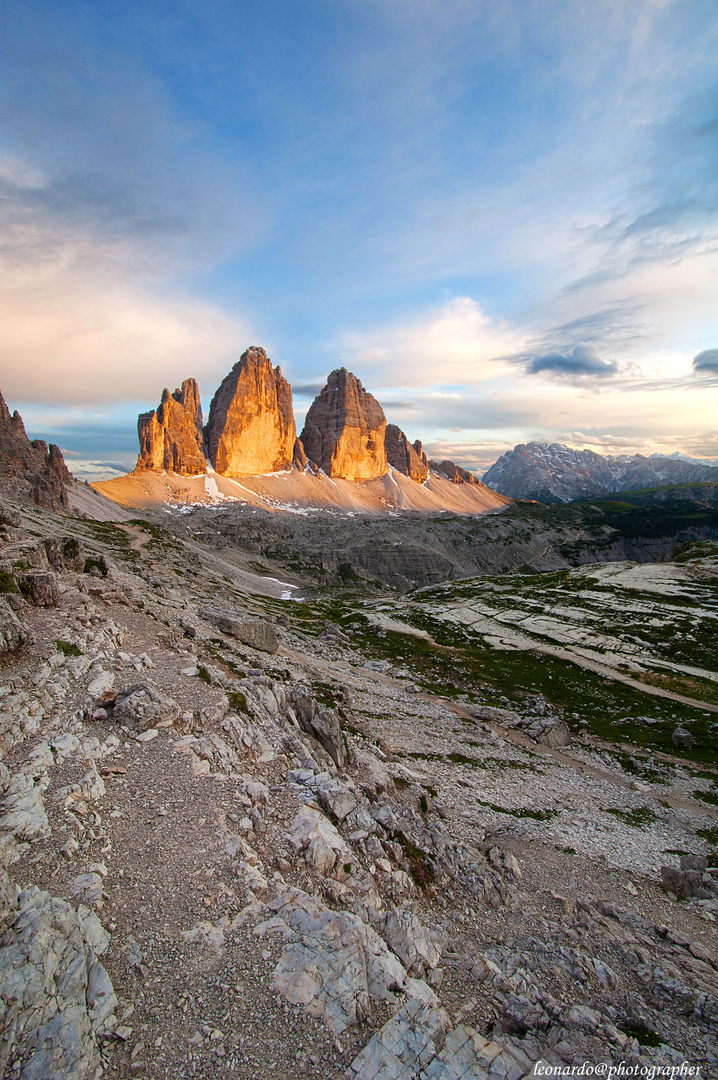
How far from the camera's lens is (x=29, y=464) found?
117m

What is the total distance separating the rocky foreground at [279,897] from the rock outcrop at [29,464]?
90.4 meters

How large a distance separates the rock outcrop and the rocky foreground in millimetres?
90372

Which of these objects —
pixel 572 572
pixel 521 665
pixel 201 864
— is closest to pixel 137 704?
pixel 201 864

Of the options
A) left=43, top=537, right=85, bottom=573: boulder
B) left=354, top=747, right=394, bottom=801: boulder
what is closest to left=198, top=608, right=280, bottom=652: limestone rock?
left=43, top=537, right=85, bottom=573: boulder

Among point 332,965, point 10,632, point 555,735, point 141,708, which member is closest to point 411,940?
point 332,965

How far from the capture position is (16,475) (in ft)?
357

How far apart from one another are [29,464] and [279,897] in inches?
5348

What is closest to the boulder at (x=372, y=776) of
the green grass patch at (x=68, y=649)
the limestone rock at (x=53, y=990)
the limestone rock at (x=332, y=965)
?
the limestone rock at (x=332, y=965)

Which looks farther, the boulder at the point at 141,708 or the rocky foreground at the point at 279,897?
the boulder at the point at 141,708

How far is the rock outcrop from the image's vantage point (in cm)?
10616

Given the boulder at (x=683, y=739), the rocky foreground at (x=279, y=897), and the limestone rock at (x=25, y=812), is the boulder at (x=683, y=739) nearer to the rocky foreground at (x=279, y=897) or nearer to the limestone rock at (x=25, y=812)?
the rocky foreground at (x=279, y=897)

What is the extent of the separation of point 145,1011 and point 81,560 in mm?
38960

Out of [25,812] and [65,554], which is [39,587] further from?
[25,812]

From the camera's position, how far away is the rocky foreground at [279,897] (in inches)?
420
